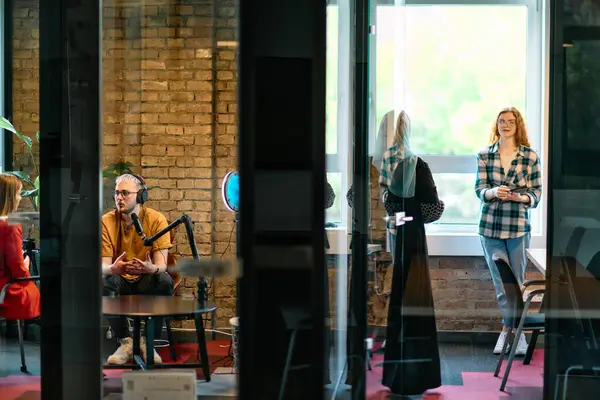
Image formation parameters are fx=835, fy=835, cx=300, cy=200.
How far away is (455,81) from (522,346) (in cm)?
78

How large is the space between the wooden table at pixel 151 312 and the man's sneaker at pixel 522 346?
2.91 feet

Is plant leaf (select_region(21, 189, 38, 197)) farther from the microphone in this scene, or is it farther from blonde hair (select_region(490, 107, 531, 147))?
blonde hair (select_region(490, 107, 531, 147))

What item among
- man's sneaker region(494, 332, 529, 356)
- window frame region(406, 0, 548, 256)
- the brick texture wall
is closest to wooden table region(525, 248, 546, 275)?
window frame region(406, 0, 548, 256)

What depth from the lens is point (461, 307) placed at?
2.43 meters

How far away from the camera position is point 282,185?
1.95 metres

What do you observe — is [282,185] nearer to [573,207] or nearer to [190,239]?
[190,239]

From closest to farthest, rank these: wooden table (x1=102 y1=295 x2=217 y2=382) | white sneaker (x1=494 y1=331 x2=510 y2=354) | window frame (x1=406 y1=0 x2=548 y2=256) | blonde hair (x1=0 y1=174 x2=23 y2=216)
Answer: wooden table (x1=102 y1=295 x2=217 y2=382), blonde hair (x1=0 y1=174 x2=23 y2=216), window frame (x1=406 y1=0 x2=548 y2=256), white sneaker (x1=494 y1=331 x2=510 y2=354)

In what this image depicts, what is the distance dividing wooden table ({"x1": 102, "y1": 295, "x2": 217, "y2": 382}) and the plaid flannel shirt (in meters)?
0.84

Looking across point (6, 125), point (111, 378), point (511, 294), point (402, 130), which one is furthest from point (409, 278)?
point (6, 125)

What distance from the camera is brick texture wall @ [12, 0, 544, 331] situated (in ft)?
6.55


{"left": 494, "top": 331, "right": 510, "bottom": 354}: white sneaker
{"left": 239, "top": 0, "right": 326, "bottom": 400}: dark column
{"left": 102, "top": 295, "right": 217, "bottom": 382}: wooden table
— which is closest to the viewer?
{"left": 239, "top": 0, "right": 326, "bottom": 400}: dark column

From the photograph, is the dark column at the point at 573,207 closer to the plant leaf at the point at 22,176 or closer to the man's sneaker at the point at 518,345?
the man's sneaker at the point at 518,345

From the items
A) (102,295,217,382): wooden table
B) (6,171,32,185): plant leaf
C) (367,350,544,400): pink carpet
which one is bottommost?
(367,350,544,400): pink carpet

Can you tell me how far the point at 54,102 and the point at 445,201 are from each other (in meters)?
1.09
